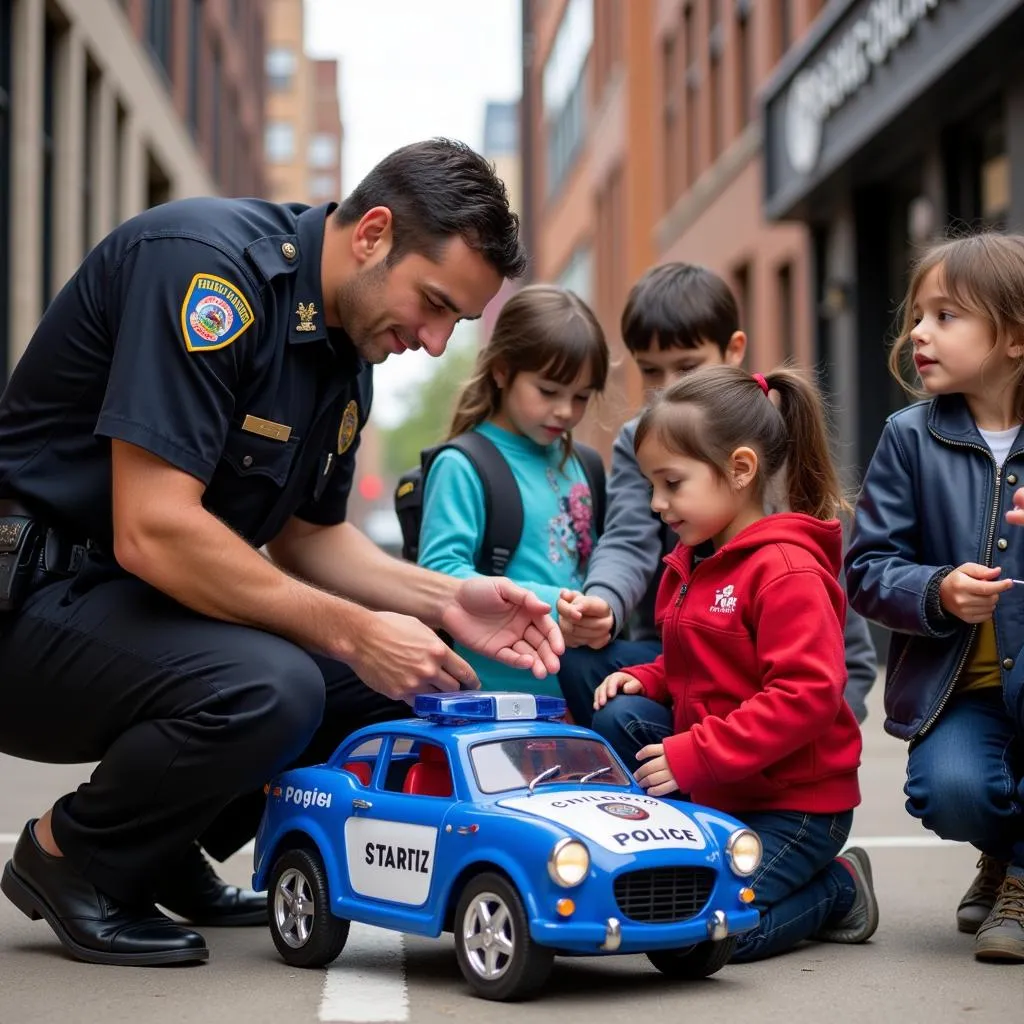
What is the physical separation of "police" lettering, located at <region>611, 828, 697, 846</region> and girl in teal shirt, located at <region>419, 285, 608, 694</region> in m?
1.54

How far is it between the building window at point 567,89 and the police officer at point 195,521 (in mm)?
37445

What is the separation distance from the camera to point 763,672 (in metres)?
4.50

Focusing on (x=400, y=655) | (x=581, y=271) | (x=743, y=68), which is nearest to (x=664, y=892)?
(x=400, y=655)

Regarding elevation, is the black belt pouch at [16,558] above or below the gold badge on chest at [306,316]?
below

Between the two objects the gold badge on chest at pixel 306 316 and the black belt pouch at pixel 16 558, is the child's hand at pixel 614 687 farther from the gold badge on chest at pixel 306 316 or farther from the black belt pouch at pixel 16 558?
the black belt pouch at pixel 16 558

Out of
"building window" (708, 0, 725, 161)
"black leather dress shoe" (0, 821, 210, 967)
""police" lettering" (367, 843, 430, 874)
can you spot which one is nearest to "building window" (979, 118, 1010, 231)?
""police" lettering" (367, 843, 430, 874)

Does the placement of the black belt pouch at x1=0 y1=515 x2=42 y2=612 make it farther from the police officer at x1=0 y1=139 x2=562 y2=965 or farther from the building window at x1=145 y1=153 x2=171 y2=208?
the building window at x1=145 y1=153 x2=171 y2=208

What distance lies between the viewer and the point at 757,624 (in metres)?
4.52

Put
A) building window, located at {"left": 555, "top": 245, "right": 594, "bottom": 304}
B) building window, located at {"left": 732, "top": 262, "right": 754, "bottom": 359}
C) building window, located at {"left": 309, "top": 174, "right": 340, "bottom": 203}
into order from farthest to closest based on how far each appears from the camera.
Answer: building window, located at {"left": 309, "top": 174, "right": 340, "bottom": 203}, building window, located at {"left": 555, "top": 245, "right": 594, "bottom": 304}, building window, located at {"left": 732, "top": 262, "right": 754, "bottom": 359}

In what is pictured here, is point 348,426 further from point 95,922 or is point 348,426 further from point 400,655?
point 95,922

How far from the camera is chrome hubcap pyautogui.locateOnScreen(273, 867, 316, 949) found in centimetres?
434

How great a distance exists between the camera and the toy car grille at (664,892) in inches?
153

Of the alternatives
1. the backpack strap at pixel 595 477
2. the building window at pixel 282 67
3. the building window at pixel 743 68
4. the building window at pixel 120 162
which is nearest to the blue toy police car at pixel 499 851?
the backpack strap at pixel 595 477

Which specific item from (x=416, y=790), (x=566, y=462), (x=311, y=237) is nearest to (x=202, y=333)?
(x=311, y=237)
